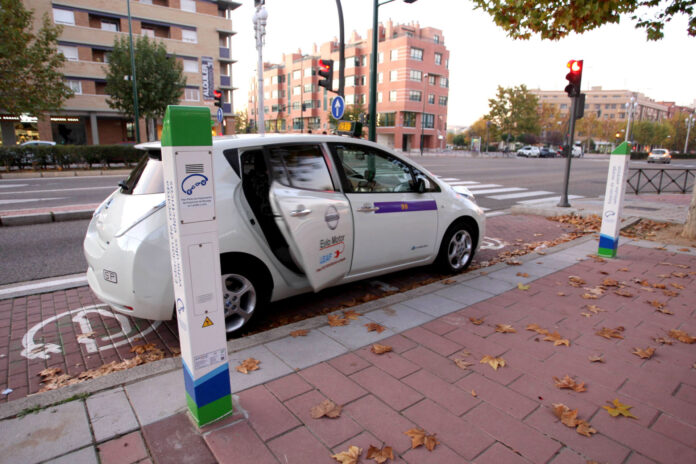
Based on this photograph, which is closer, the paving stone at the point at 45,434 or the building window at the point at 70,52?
the paving stone at the point at 45,434

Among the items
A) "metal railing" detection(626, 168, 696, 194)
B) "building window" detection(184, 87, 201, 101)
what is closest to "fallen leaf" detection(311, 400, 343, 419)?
"metal railing" detection(626, 168, 696, 194)

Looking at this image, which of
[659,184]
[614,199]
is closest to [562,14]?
[614,199]

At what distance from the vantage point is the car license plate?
10.9 feet

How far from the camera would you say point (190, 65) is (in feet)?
142

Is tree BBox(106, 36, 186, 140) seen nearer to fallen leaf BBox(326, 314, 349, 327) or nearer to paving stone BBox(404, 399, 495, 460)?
fallen leaf BBox(326, 314, 349, 327)

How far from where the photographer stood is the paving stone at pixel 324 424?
2395 millimetres

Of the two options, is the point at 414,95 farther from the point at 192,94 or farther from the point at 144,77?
the point at 144,77

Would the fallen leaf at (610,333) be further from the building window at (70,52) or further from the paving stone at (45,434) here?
the building window at (70,52)

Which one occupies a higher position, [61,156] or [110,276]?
[61,156]

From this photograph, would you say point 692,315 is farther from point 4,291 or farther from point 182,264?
point 4,291

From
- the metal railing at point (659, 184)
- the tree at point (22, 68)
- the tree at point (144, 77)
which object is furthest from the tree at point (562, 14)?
the tree at point (144, 77)

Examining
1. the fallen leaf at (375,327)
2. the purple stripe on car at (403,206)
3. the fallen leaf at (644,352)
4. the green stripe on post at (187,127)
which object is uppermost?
the green stripe on post at (187,127)

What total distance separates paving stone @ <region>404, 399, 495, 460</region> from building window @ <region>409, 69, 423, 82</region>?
70.4 m

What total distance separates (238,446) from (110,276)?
1.85 meters
